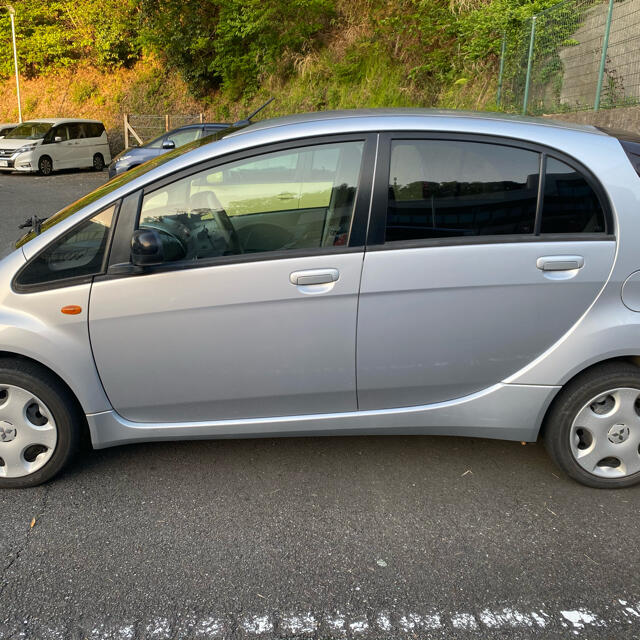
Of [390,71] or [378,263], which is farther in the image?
[390,71]

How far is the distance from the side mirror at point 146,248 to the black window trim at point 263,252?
6cm

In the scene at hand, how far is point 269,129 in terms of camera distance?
309cm

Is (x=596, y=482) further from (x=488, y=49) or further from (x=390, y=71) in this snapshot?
(x=390, y=71)

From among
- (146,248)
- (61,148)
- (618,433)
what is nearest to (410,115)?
(146,248)

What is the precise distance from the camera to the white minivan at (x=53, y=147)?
800 inches

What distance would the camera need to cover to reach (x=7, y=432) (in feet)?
10.1

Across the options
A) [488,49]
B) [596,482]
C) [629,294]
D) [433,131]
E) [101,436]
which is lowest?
[596,482]

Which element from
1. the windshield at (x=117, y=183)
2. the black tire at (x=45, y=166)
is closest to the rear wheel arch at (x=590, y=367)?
the windshield at (x=117, y=183)

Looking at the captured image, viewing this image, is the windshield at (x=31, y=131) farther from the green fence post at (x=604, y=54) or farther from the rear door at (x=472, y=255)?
the rear door at (x=472, y=255)

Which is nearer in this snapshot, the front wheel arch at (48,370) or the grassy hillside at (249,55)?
the front wheel arch at (48,370)

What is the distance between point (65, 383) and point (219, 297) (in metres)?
0.88

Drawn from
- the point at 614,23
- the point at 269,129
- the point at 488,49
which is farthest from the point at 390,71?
the point at 269,129

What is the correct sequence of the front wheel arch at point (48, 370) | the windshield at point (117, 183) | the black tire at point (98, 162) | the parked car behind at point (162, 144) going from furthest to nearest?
the black tire at point (98, 162), the parked car behind at point (162, 144), the windshield at point (117, 183), the front wheel arch at point (48, 370)

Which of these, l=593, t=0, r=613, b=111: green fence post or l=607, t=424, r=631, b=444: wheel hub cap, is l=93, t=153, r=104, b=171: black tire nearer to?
l=593, t=0, r=613, b=111: green fence post
